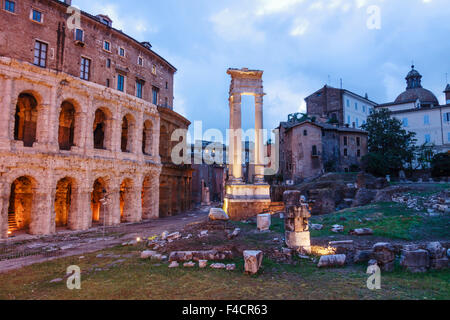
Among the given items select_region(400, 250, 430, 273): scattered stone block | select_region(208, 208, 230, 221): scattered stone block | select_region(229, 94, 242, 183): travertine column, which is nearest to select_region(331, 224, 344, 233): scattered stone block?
select_region(400, 250, 430, 273): scattered stone block

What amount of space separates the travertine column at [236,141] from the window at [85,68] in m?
12.8

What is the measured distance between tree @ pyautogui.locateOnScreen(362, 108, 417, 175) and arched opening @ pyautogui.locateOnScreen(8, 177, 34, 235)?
3952 centimetres

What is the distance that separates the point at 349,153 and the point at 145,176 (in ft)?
113

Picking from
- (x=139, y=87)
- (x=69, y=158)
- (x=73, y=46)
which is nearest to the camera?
(x=69, y=158)

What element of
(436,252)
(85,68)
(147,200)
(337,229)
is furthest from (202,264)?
(85,68)

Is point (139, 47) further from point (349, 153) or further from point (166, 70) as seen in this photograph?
point (349, 153)

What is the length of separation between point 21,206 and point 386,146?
44785mm

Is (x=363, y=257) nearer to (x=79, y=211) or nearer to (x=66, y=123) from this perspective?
(x=79, y=211)

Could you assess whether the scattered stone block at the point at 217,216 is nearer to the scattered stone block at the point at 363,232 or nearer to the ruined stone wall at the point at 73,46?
the scattered stone block at the point at 363,232

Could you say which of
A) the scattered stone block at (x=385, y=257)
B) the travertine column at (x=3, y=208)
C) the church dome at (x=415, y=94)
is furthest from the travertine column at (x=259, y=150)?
the church dome at (x=415, y=94)

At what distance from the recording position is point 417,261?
816 cm

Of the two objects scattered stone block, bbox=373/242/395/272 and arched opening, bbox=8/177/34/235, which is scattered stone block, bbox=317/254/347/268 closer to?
scattered stone block, bbox=373/242/395/272

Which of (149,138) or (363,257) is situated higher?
(149,138)

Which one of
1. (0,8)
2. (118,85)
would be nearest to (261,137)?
(118,85)
